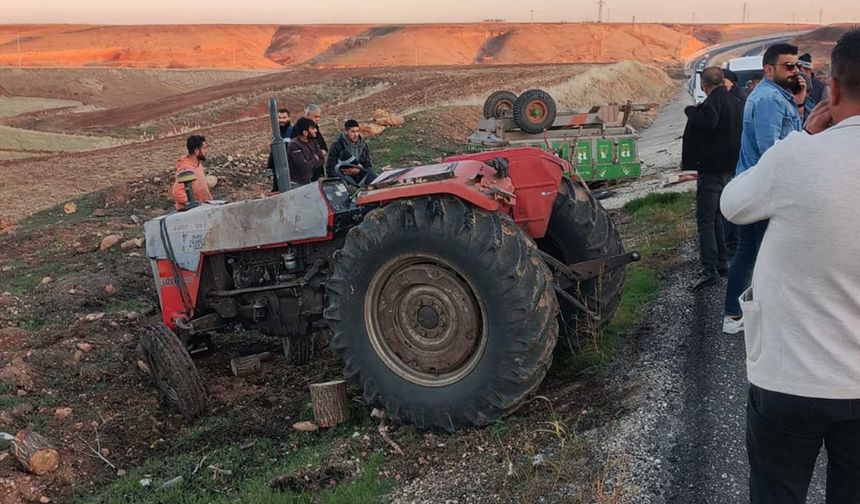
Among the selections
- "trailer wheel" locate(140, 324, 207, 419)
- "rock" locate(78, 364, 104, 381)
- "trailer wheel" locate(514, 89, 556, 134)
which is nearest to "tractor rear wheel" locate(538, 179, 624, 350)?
"trailer wheel" locate(140, 324, 207, 419)

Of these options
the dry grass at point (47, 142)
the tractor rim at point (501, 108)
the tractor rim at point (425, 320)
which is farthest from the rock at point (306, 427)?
the dry grass at point (47, 142)

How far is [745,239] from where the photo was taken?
482 centimetres

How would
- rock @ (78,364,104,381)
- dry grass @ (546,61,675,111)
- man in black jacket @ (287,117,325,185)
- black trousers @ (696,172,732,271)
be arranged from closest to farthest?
rock @ (78,364,104,381), black trousers @ (696,172,732,271), man in black jacket @ (287,117,325,185), dry grass @ (546,61,675,111)

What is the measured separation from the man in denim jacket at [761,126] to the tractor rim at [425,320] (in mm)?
1956

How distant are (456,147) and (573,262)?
49.1 ft

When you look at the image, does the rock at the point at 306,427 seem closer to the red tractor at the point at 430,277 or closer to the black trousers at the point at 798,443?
the red tractor at the point at 430,277

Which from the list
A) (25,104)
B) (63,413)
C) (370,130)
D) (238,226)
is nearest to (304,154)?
(238,226)

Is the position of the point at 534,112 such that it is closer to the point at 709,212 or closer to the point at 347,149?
the point at 347,149

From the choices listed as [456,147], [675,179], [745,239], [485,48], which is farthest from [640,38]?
[745,239]

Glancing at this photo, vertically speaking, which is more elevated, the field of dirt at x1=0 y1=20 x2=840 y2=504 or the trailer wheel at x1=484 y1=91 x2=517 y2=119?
the trailer wheel at x1=484 y1=91 x2=517 y2=119

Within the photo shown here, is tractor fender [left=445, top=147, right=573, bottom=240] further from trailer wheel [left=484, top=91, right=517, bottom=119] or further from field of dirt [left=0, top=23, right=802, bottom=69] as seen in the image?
field of dirt [left=0, top=23, right=802, bottom=69]

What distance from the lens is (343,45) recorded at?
85.6m

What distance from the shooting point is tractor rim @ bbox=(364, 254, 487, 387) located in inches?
160

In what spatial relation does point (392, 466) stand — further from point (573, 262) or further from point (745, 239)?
point (745, 239)
